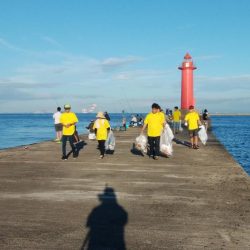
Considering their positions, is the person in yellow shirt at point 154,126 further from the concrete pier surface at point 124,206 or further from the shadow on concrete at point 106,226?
the shadow on concrete at point 106,226

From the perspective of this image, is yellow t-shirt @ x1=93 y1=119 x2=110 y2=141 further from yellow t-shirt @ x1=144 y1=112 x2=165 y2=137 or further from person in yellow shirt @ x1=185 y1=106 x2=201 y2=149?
person in yellow shirt @ x1=185 y1=106 x2=201 y2=149

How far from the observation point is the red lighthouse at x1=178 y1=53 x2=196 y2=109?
39.6 metres

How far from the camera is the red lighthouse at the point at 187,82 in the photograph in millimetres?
39572

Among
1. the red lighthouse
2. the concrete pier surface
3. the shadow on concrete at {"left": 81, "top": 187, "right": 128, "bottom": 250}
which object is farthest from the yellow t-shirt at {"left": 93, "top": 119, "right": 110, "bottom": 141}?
the red lighthouse

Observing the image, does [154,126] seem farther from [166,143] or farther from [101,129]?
[101,129]

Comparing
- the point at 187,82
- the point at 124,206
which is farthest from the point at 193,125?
the point at 187,82

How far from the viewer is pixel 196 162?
12.3 metres

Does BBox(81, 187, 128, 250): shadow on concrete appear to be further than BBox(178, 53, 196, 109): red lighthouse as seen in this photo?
No

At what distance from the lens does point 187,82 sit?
39781 mm

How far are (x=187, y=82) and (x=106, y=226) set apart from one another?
116 feet

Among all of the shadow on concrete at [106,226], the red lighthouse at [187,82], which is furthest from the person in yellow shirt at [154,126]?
the red lighthouse at [187,82]

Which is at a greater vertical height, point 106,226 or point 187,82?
point 187,82

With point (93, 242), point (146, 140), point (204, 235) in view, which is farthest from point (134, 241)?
point (146, 140)

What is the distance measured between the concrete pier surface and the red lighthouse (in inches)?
1132
